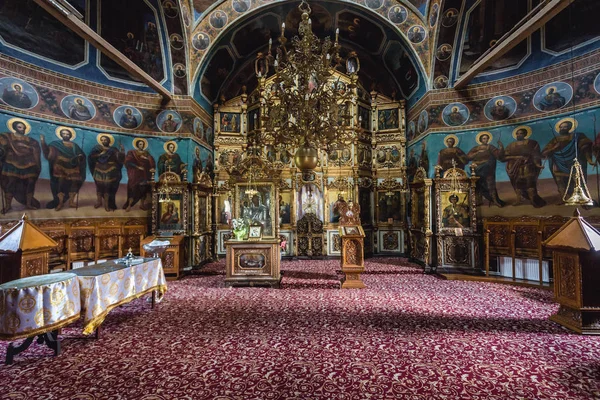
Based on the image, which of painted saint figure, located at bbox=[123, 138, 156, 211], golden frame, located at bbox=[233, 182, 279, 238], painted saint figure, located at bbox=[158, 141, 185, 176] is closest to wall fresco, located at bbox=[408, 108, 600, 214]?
golden frame, located at bbox=[233, 182, 279, 238]

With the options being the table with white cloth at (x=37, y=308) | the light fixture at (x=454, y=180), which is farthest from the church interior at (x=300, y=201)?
the light fixture at (x=454, y=180)

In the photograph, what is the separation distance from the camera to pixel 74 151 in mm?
8375

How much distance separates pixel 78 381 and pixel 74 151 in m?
7.56

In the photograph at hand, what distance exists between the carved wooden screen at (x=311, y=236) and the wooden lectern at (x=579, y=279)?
26.7 feet

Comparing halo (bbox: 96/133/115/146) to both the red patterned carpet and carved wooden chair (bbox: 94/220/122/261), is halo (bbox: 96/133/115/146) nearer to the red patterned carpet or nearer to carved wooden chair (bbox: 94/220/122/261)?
carved wooden chair (bbox: 94/220/122/261)

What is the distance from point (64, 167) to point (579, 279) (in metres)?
11.9

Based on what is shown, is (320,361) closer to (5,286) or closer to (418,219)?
(5,286)

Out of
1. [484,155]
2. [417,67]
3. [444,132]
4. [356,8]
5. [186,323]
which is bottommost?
[186,323]

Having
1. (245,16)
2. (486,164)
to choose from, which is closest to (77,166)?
(245,16)

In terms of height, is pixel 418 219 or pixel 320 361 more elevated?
pixel 418 219

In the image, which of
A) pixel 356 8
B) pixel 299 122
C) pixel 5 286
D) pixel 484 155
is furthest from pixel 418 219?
pixel 5 286

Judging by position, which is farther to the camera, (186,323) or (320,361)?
(186,323)

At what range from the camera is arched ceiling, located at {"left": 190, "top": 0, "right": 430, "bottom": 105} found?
32.4 ft

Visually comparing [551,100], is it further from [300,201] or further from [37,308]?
[37,308]
